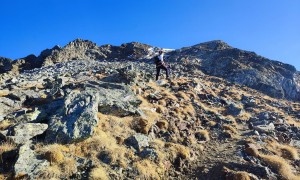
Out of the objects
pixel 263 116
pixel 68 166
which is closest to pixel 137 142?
pixel 68 166

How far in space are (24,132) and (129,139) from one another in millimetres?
4363

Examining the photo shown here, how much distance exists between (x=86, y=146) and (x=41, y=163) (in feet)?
7.16

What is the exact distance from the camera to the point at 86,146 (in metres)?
13.6

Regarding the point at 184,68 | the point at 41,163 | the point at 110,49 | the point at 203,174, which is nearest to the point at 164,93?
the point at 203,174

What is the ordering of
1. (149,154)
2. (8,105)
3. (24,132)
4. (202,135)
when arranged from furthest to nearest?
1. (202,135)
2. (8,105)
3. (149,154)
4. (24,132)

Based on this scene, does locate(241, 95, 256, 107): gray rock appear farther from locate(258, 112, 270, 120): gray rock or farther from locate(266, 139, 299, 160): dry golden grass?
locate(266, 139, 299, 160): dry golden grass

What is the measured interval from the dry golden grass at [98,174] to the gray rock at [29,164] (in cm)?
157

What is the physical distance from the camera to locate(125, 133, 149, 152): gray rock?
14.6m

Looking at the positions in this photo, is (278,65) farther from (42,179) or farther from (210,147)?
(42,179)

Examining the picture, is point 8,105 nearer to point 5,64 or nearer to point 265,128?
point 265,128

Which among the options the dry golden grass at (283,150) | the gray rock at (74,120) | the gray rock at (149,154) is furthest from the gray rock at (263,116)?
the gray rock at (74,120)

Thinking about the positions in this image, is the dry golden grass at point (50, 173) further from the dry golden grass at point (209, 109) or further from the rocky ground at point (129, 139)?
the dry golden grass at point (209, 109)

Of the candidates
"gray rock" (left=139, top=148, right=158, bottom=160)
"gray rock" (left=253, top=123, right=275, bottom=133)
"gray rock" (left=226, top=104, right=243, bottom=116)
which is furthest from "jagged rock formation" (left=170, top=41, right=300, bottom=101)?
"gray rock" (left=139, top=148, right=158, bottom=160)

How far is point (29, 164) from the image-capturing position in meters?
11.7
